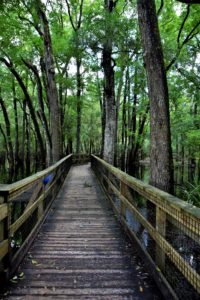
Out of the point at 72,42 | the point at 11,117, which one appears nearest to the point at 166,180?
the point at 72,42

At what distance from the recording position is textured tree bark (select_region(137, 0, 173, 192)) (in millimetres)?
5105

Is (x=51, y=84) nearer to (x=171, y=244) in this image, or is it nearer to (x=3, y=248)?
(x=3, y=248)

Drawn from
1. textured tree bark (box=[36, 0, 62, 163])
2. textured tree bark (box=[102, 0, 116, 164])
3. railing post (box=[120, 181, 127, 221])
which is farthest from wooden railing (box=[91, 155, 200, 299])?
textured tree bark (box=[36, 0, 62, 163])

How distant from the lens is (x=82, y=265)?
11.1 ft

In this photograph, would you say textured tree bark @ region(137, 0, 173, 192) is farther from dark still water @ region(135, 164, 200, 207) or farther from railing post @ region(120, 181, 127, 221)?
dark still water @ region(135, 164, 200, 207)

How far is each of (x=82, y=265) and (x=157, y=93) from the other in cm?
330

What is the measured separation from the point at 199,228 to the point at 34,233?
3047 mm

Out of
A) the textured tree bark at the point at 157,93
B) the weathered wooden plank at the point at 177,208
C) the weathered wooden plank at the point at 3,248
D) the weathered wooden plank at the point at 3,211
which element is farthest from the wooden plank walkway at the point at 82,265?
the textured tree bark at the point at 157,93

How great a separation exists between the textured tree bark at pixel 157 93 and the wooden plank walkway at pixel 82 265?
1.39 meters

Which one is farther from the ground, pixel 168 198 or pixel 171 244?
pixel 168 198

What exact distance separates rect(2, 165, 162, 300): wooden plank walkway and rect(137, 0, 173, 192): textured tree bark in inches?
54.8

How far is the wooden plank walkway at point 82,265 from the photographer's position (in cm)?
271

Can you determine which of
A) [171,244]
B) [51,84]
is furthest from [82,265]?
[51,84]

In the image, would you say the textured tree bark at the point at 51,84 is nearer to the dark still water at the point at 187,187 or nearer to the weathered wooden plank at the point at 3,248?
the dark still water at the point at 187,187
